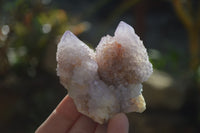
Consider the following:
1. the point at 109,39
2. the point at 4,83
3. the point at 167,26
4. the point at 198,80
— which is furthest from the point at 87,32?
the point at 109,39

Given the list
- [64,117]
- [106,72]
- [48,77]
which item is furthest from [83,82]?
[48,77]

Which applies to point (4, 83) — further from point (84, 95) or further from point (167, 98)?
point (84, 95)

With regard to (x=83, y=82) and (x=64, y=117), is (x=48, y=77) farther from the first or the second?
(x=83, y=82)

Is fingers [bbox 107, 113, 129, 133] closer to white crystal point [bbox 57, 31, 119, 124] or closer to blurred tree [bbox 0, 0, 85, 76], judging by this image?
white crystal point [bbox 57, 31, 119, 124]

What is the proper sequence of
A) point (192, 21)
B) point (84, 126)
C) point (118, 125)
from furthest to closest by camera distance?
point (192, 21)
point (84, 126)
point (118, 125)

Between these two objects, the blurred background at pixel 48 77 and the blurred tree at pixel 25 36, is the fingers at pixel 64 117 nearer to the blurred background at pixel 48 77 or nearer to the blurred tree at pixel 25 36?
the blurred background at pixel 48 77

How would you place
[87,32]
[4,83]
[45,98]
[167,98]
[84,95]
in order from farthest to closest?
[87,32], [4,83], [45,98], [167,98], [84,95]

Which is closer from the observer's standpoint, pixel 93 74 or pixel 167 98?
pixel 93 74

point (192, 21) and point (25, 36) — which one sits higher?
point (192, 21)
